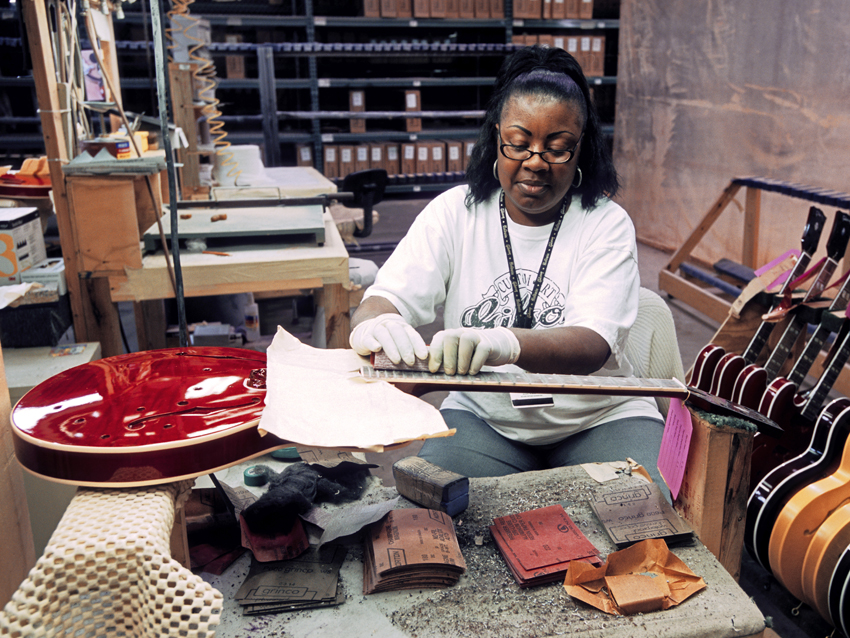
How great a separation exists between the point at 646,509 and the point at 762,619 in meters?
0.23

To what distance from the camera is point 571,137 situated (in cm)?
126

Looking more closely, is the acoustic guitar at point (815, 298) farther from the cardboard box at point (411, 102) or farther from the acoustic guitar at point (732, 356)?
the cardboard box at point (411, 102)

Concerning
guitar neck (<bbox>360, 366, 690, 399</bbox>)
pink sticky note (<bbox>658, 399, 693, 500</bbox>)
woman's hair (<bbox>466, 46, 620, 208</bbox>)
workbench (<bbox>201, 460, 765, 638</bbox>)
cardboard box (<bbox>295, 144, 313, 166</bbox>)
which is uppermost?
woman's hair (<bbox>466, 46, 620, 208</bbox>)

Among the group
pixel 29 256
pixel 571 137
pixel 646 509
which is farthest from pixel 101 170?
pixel 646 509

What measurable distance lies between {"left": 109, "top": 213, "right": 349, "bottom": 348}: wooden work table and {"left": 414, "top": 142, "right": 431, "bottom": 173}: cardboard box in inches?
163

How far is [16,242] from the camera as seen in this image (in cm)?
167

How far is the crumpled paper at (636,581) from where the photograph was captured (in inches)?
32.7

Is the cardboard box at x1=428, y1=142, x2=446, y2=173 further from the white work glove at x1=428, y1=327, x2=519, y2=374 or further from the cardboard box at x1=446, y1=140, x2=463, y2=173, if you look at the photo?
the white work glove at x1=428, y1=327, x2=519, y2=374

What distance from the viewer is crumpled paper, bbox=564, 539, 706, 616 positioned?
83 cm

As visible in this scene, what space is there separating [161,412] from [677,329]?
11.0 feet

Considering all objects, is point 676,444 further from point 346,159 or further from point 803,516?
point 346,159

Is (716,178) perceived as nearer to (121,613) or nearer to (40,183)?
(40,183)

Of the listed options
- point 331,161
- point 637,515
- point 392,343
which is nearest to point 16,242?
point 392,343

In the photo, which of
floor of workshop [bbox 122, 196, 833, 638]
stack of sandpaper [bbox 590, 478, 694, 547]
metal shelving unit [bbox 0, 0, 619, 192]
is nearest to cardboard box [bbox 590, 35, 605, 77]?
metal shelving unit [bbox 0, 0, 619, 192]
